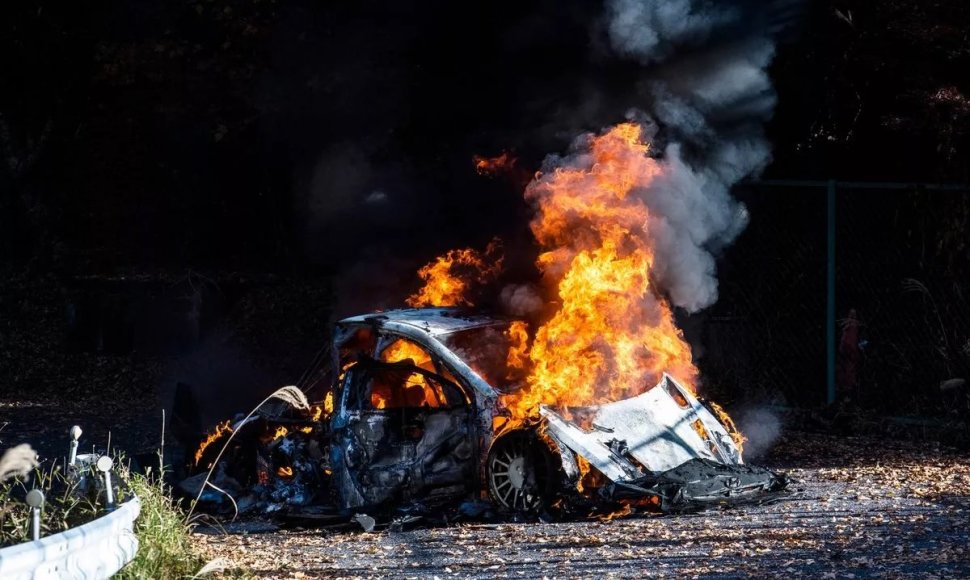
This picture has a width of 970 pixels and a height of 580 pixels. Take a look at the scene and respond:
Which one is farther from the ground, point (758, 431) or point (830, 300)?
point (830, 300)

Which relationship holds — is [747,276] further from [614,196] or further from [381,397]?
[381,397]

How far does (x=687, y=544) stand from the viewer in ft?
25.9

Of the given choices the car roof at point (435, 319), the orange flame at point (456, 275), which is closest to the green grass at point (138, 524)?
the car roof at point (435, 319)

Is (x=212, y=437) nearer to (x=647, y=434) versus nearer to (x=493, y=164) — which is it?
(x=647, y=434)

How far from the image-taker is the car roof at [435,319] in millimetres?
9898

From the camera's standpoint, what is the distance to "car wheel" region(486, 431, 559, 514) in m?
8.88

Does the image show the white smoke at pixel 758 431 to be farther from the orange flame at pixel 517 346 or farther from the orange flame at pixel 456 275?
the orange flame at pixel 456 275

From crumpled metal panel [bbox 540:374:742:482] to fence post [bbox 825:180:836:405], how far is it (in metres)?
3.77


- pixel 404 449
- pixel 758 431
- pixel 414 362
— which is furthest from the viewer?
pixel 758 431

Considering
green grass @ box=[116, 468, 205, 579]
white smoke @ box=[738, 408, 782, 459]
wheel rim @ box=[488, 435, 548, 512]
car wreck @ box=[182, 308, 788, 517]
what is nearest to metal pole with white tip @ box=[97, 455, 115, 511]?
green grass @ box=[116, 468, 205, 579]

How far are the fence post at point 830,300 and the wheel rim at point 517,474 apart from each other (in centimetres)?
563

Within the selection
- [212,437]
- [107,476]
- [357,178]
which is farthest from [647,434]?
[357,178]

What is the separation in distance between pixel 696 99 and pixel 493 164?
206 centimetres

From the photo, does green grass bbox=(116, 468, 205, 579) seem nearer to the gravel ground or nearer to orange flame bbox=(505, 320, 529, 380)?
the gravel ground
